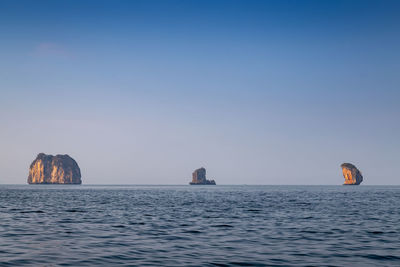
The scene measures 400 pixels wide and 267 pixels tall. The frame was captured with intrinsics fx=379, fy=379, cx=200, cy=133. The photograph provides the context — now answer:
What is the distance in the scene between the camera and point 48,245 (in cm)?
1930

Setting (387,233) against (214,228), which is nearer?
(387,233)

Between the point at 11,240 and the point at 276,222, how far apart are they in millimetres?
19327

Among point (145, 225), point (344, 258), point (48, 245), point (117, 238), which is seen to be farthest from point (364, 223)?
point (48, 245)

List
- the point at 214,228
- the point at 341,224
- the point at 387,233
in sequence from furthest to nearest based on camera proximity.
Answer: the point at 341,224
the point at 214,228
the point at 387,233

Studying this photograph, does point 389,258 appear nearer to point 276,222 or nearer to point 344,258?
point 344,258

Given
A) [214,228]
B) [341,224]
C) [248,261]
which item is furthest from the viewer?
[341,224]

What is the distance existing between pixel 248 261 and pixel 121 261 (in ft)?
17.4

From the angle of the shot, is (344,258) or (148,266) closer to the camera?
(148,266)

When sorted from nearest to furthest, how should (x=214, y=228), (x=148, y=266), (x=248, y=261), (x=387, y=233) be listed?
(x=148, y=266) → (x=248, y=261) → (x=387, y=233) → (x=214, y=228)

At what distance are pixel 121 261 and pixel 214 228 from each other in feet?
38.7

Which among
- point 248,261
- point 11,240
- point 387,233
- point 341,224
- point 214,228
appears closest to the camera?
point 248,261

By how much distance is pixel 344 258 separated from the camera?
16703mm

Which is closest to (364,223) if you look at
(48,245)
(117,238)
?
(117,238)

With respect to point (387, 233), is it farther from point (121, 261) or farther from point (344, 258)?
point (121, 261)
